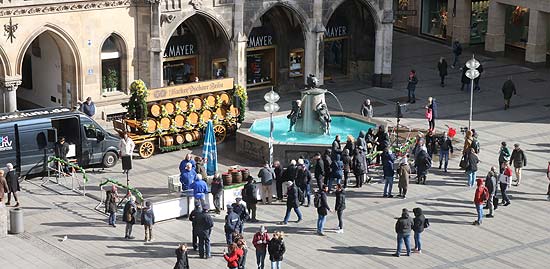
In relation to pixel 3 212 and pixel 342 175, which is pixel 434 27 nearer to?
pixel 342 175

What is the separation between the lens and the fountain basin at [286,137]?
41.6 meters

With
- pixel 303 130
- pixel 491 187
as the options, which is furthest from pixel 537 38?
pixel 491 187

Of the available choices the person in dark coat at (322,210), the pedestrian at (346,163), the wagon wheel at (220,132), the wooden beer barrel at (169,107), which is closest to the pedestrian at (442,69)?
the wagon wheel at (220,132)

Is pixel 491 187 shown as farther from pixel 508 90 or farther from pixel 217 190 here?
pixel 508 90

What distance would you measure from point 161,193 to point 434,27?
35.3m

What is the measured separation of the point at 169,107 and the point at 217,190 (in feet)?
25.9

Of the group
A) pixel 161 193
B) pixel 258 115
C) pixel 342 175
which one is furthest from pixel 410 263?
pixel 258 115

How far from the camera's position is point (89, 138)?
4106 centimetres

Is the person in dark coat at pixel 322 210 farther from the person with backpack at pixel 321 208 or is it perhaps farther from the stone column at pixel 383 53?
the stone column at pixel 383 53

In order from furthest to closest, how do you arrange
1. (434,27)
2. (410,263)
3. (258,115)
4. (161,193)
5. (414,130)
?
(434,27) < (258,115) < (414,130) < (161,193) < (410,263)

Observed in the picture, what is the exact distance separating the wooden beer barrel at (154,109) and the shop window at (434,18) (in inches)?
1206

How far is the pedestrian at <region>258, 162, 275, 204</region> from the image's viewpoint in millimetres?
36969

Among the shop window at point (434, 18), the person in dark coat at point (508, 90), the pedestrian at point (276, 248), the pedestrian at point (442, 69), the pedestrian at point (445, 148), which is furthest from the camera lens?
the shop window at point (434, 18)

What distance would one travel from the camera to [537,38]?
62.1m
